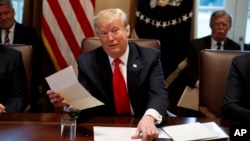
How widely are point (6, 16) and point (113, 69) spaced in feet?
5.52

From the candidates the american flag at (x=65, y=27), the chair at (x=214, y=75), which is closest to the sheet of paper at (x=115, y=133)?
the chair at (x=214, y=75)

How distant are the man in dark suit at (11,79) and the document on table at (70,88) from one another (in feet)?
2.35

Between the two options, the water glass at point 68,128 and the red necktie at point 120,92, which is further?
the red necktie at point 120,92

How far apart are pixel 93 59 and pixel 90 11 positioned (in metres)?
1.41

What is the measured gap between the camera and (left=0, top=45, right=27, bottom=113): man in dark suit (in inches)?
89.9

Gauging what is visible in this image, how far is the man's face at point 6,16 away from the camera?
10.8 ft

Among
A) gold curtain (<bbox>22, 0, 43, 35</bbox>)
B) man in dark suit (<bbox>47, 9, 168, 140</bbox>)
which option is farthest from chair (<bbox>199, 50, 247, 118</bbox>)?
gold curtain (<bbox>22, 0, 43, 35</bbox>)

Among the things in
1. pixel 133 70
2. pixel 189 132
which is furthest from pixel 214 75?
pixel 189 132

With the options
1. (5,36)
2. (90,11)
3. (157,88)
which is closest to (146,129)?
(157,88)

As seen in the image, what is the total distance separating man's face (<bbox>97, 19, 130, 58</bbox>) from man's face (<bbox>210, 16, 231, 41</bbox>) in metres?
1.69

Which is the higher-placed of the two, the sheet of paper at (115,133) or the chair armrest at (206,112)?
the sheet of paper at (115,133)

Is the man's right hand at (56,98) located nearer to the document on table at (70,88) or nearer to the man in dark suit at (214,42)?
the document on table at (70,88)

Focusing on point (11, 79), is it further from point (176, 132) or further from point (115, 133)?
point (176, 132)

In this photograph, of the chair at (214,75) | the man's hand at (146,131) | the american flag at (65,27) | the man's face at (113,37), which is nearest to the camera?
the man's hand at (146,131)
